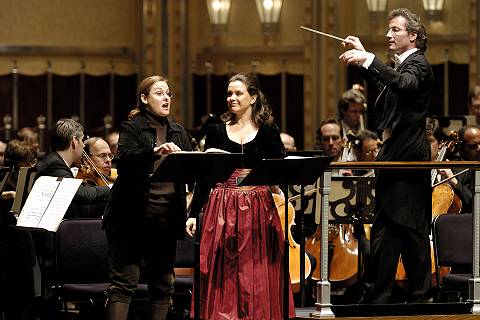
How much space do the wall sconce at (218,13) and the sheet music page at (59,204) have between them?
659cm

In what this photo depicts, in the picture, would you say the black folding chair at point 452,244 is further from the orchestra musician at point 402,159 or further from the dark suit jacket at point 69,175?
the dark suit jacket at point 69,175

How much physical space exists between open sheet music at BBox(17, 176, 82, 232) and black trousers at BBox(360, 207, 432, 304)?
1655mm

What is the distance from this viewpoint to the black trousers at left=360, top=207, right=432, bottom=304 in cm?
618

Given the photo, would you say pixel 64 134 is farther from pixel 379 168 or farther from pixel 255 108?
pixel 379 168

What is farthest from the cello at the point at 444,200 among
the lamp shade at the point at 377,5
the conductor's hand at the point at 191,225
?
the lamp shade at the point at 377,5

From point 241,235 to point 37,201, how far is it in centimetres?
123

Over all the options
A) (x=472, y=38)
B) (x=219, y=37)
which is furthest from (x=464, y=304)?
(x=219, y=37)

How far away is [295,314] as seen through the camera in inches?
248

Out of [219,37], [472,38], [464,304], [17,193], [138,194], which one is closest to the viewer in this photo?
[138,194]

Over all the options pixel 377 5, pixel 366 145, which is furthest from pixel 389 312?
pixel 377 5

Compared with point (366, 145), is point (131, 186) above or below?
below

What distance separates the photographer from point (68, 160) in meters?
7.09

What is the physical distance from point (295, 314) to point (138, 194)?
1080 mm

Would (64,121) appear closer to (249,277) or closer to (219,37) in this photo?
(249,277)
